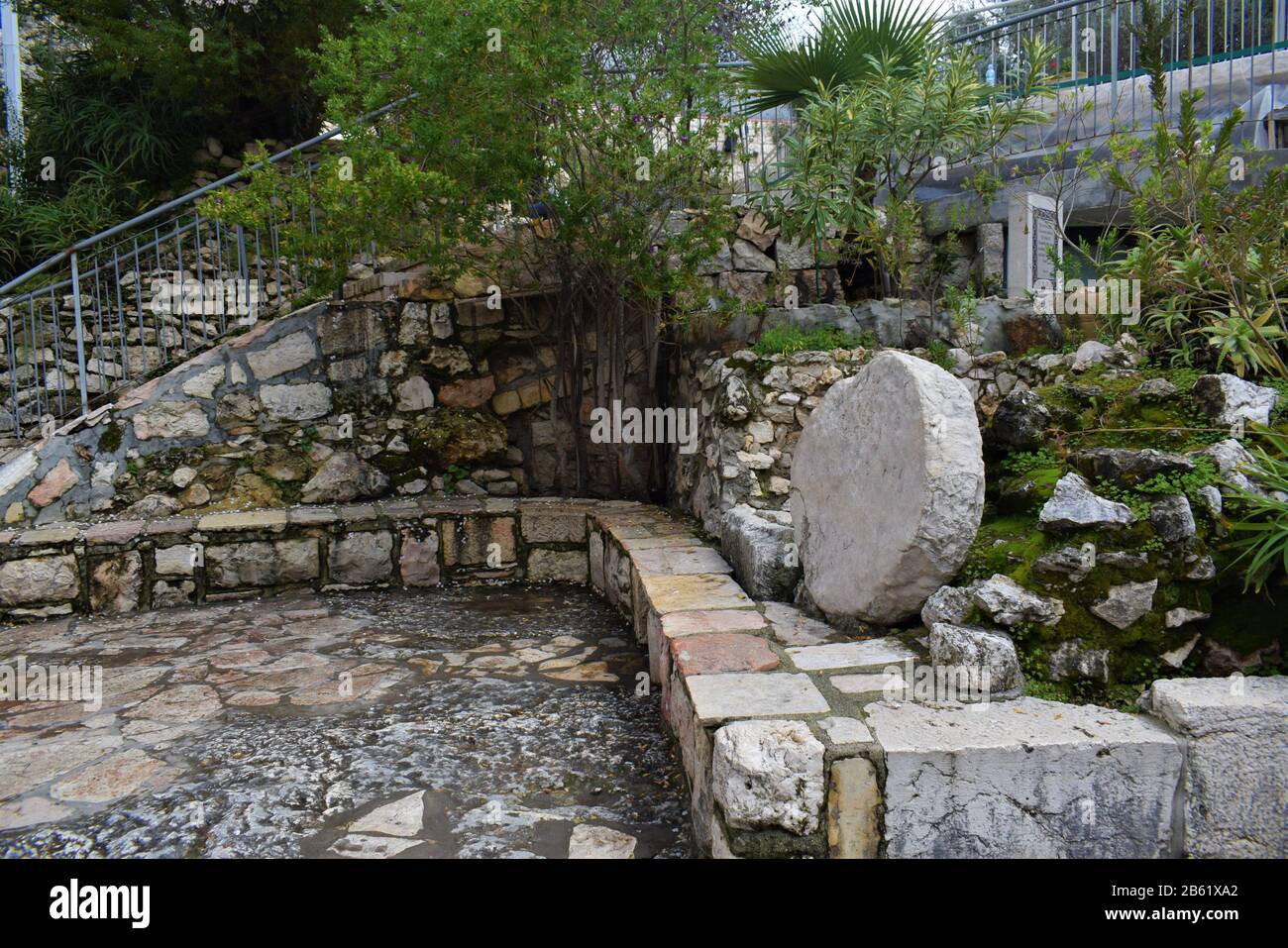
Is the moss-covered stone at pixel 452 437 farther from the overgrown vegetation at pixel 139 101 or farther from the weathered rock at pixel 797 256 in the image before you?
the overgrown vegetation at pixel 139 101

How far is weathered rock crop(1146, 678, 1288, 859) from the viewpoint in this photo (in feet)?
7.32

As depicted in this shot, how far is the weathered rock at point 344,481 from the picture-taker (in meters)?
6.01

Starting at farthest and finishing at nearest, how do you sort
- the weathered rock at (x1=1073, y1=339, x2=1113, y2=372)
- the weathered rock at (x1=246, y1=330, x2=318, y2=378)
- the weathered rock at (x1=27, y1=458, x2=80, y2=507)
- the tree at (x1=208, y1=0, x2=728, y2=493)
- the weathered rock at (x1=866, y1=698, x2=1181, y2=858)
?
the weathered rock at (x1=246, y1=330, x2=318, y2=378) → the weathered rock at (x1=27, y1=458, x2=80, y2=507) → the tree at (x1=208, y1=0, x2=728, y2=493) → the weathered rock at (x1=1073, y1=339, x2=1113, y2=372) → the weathered rock at (x1=866, y1=698, x2=1181, y2=858)

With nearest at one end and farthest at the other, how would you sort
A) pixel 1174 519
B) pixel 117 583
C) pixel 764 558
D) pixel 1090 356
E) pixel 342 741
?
pixel 1174 519 → pixel 342 741 → pixel 764 558 → pixel 1090 356 → pixel 117 583

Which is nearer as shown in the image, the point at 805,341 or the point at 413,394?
the point at 805,341

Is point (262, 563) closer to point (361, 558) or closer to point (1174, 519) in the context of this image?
point (361, 558)

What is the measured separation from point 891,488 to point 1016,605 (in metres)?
0.49

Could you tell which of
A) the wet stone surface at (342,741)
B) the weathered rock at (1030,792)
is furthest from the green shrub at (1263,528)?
the wet stone surface at (342,741)

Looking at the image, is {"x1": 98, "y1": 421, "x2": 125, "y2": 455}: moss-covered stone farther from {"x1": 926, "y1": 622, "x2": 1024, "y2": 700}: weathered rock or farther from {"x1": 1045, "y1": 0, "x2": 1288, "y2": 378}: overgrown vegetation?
{"x1": 1045, "y1": 0, "x2": 1288, "y2": 378}: overgrown vegetation

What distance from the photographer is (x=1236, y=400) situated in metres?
3.12

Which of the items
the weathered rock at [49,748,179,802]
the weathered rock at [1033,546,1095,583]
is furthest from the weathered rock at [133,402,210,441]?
the weathered rock at [1033,546,1095,583]

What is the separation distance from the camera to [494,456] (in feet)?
20.5

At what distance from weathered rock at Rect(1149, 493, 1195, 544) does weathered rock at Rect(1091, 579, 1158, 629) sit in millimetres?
144

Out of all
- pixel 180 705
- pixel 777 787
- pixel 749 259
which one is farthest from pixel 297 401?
pixel 777 787
